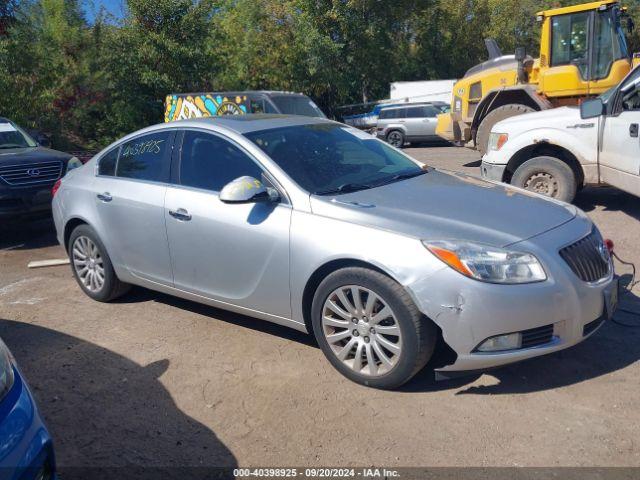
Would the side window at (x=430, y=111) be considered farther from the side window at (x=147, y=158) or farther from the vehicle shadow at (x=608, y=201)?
the side window at (x=147, y=158)

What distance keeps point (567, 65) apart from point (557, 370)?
8.87 m

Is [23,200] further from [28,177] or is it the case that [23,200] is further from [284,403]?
[284,403]

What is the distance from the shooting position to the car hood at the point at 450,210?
3631mm

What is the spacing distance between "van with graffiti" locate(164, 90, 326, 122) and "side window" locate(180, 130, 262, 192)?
8.83 metres

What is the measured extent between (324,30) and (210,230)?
2703 cm

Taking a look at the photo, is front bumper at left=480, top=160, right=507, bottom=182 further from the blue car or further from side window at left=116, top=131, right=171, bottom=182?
the blue car

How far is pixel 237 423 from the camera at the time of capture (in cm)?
357

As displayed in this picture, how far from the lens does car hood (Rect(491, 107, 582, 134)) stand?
7.68m

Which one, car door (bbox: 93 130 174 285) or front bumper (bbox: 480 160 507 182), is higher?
car door (bbox: 93 130 174 285)

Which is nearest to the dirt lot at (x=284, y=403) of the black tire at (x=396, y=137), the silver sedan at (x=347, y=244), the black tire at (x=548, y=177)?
the silver sedan at (x=347, y=244)

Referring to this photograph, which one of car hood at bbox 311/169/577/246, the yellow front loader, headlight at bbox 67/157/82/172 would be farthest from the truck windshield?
car hood at bbox 311/169/577/246

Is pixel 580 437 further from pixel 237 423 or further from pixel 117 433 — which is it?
pixel 117 433

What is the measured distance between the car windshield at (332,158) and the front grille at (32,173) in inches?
186

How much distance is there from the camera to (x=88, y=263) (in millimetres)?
5586
